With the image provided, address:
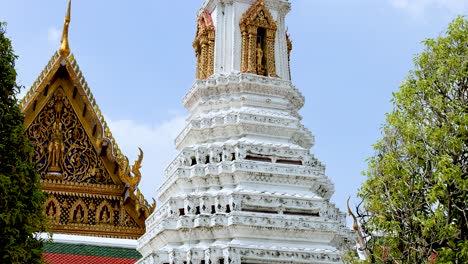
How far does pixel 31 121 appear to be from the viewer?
1662 cm

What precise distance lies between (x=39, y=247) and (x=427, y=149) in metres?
4.31

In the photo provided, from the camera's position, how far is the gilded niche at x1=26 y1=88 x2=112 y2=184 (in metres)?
16.3

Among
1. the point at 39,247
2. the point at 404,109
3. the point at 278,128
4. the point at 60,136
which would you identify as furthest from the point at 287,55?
the point at 39,247

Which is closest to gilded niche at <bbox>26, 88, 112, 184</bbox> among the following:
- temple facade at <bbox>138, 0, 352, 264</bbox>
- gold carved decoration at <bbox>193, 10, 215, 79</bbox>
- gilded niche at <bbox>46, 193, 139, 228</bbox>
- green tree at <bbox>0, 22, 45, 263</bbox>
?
gilded niche at <bbox>46, 193, 139, 228</bbox>

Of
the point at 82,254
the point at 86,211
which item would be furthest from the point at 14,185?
the point at 86,211

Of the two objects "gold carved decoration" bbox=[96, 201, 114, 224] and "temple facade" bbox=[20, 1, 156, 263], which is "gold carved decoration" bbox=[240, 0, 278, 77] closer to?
"temple facade" bbox=[20, 1, 156, 263]

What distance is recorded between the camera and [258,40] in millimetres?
16188

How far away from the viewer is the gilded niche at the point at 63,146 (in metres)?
16.3

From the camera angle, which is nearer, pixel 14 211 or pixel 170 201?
pixel 14 211

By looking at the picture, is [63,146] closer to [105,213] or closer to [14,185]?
[105,213]

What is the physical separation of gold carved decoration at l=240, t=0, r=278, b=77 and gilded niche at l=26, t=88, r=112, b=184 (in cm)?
407

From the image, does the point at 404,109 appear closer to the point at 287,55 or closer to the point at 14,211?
the point at 14,211

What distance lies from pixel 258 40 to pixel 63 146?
16.3 ft

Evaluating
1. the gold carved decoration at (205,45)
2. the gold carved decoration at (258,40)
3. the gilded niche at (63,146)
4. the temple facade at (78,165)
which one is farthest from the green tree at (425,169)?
the gilded niche at (63,146)
